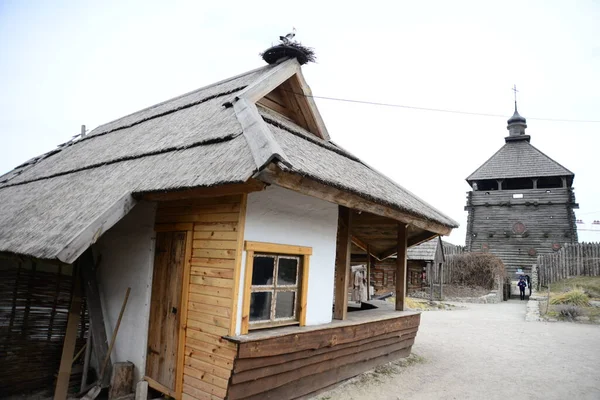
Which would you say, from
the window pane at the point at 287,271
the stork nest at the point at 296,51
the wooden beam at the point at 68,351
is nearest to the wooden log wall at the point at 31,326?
the wooden beam at the point at 68,351

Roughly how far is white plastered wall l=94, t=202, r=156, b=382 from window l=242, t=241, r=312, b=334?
1740mm

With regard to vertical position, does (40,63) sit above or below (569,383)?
above

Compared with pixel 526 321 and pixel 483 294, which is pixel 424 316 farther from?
pixel 483 294

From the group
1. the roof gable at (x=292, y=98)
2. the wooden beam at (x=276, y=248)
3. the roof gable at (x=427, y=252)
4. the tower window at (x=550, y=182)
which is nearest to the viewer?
the wooden beam at (x=276, y=248)

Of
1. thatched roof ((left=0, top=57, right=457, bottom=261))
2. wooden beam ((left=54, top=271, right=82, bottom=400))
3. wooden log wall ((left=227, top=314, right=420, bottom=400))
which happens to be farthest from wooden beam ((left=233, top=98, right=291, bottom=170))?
wooden beam ((left=54, top=271, right=82, bottom=400))

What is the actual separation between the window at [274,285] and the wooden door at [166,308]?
1.05 metres

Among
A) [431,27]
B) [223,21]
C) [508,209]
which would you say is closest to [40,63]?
[223,21]

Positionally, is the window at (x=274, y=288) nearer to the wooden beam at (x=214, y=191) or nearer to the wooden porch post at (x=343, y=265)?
the wooden beam at (x=214, y=191)

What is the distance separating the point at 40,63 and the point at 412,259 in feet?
84.4

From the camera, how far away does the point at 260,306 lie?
4.92 metres

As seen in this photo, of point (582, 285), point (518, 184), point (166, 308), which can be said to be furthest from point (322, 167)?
point (518, 184)

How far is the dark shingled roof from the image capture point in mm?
29047

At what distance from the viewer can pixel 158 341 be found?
5363 mm

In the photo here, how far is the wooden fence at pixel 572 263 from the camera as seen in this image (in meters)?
19.6
